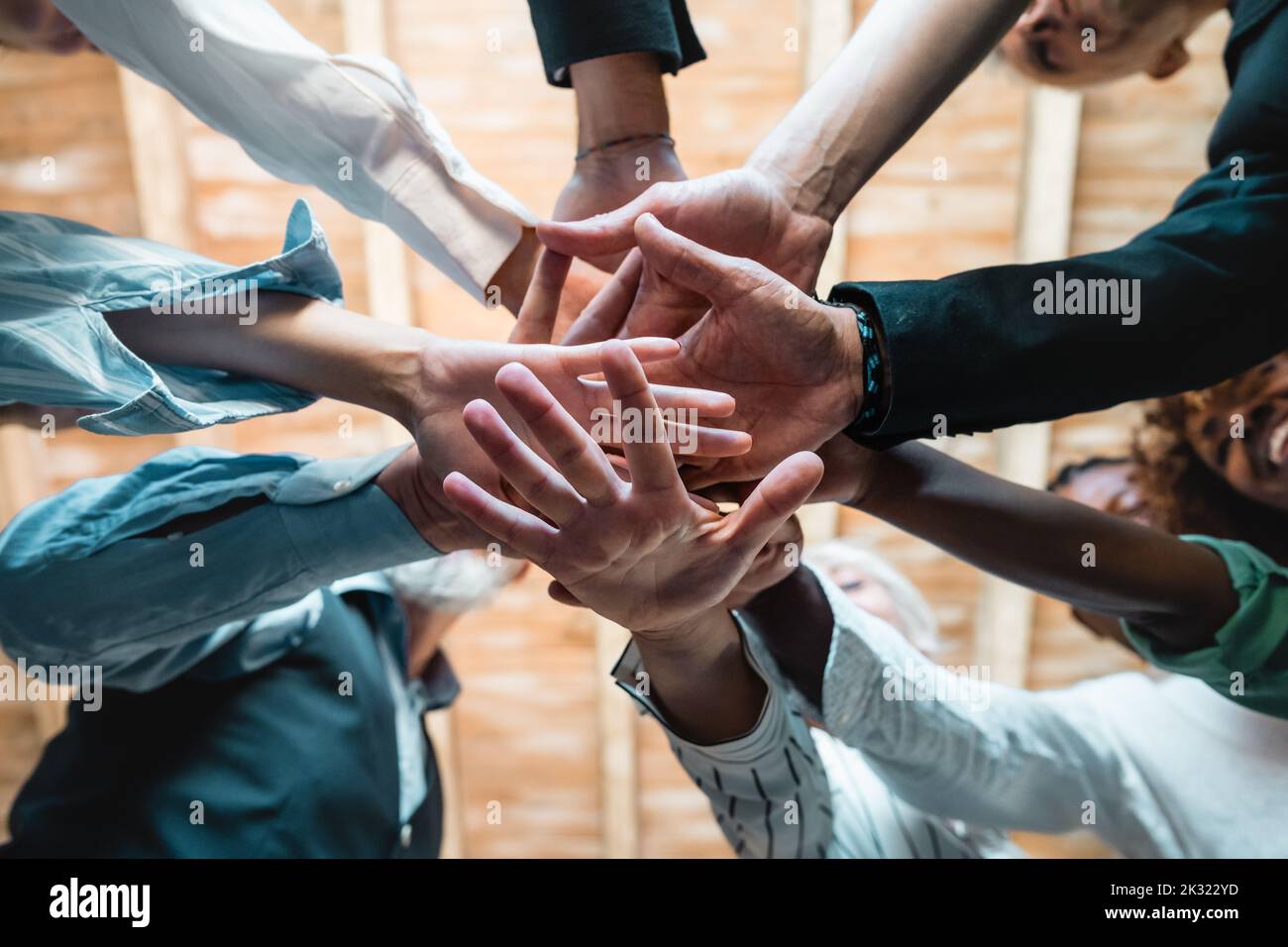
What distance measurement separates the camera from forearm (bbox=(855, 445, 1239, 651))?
0.93 metres

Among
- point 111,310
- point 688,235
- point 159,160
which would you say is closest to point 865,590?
point 688,235

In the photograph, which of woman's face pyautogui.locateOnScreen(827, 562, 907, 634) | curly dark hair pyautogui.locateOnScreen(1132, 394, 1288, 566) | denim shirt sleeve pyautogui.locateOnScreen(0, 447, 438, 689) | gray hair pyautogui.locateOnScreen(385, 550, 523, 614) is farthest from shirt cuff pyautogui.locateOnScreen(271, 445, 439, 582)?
curly dark hair pyautogui.locateOnScreen(1132, 394, 1288, 566)

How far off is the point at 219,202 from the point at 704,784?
4.54 ft

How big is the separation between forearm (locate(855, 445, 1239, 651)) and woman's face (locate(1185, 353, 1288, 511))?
1.68 ft

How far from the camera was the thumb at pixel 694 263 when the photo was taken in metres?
0.75

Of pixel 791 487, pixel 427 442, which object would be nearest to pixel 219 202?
pixel 427 442

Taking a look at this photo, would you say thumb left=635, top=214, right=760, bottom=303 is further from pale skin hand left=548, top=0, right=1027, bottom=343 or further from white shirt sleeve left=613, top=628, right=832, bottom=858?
white shirt sleeve left=613, top=628, right=832, bottom=858

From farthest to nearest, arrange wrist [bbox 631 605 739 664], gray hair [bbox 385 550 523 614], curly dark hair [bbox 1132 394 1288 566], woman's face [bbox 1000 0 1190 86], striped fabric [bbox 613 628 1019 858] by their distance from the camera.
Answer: gray hair [bbox 385 550 523 614]
curly dark hair [bbox 1132 394 1288 566]
woman's face [bbox 1000 0 1190 86]
striped fabric [bbox 613 628 1019 858]
wrist [bbox 631 605 739 664]

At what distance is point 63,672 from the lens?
3.15ft

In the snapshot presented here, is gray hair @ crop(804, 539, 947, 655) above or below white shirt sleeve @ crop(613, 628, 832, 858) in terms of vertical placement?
above

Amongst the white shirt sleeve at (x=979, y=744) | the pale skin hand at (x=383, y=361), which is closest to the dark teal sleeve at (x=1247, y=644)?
the white shirt sleeve at (x=979, y=744)

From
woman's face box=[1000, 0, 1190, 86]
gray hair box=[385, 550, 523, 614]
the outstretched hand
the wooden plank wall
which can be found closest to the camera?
the outstretched hand

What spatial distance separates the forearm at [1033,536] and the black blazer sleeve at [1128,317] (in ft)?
0.40

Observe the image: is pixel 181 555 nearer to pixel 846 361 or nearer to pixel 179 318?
pixel 179 318
